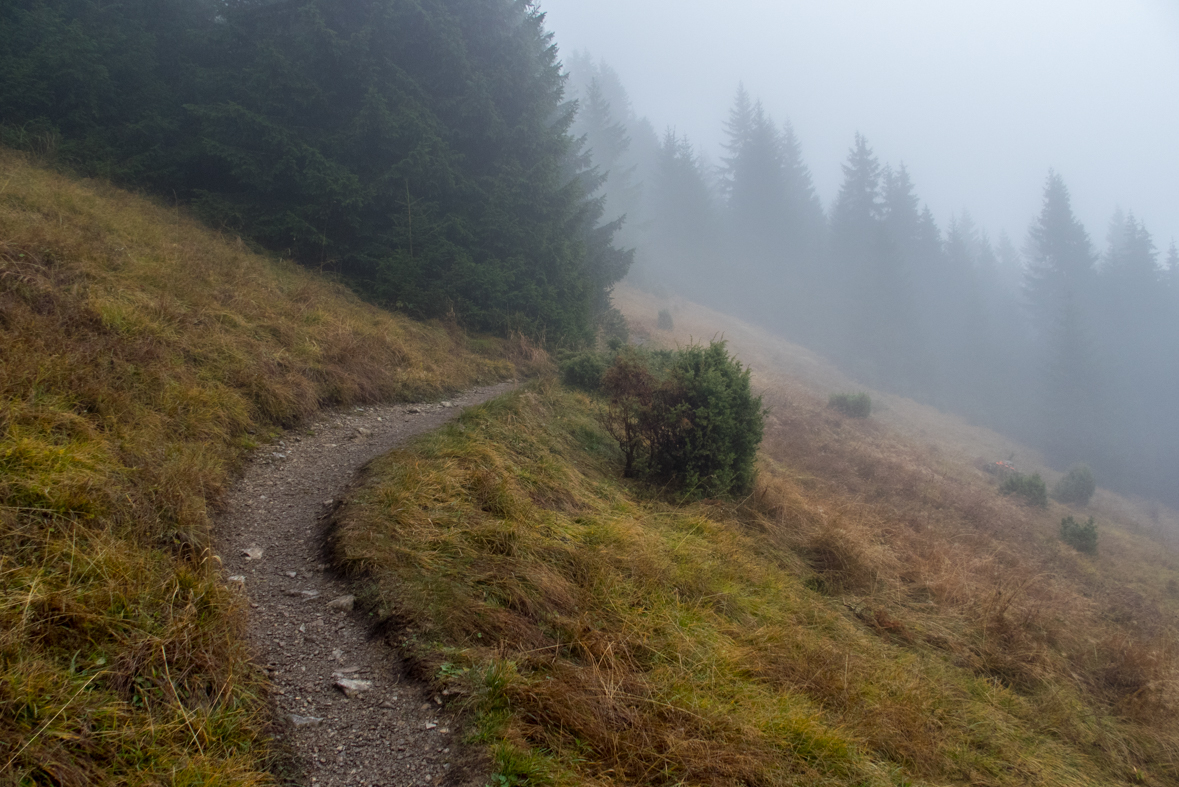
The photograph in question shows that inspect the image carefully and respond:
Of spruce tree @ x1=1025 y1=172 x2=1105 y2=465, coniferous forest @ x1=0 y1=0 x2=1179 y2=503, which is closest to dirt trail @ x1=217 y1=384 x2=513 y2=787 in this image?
coniferous forest @ x1=0 y1=0 x2=1179 y2=503

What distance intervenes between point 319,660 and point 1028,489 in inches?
850

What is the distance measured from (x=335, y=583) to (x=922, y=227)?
5852cm

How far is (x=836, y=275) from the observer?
49.4m

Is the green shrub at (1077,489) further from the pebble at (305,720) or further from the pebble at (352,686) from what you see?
the pebble at (305,720)

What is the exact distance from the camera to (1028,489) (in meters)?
17.6

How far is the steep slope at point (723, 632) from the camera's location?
3047mm

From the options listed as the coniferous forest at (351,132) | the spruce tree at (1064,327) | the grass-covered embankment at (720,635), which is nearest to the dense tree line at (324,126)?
the coniferous forest at (351,132)

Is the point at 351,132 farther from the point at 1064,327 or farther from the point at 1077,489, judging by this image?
the point at 1064,327

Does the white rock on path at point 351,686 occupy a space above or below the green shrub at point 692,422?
below

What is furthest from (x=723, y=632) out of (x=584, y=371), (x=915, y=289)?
(x=915, y=289)

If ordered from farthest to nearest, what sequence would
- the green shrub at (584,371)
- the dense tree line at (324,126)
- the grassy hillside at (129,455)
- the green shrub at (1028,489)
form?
1. the green shrub at (1028,489)
2. the green shrub at (584,371)
3. the dense tree line at (324,126)
4. the grassy hillside at (129,455)

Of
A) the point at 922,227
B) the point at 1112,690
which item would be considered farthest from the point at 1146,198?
the point at 1112,690

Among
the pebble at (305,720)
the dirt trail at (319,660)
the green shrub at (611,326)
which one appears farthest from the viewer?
the green shrub at (611,326)

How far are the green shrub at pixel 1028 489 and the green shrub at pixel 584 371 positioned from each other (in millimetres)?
15040
